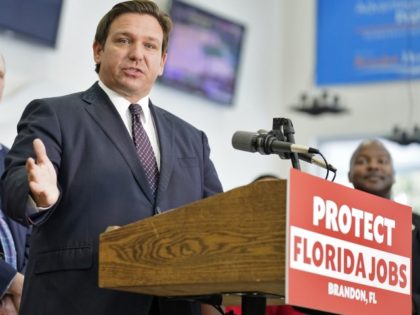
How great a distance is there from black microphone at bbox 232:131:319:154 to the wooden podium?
0.33 meters

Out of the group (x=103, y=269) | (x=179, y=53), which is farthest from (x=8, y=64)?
(x=103, y=269)

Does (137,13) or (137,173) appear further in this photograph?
(137,13)

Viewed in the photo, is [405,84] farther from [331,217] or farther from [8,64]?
[331,217]

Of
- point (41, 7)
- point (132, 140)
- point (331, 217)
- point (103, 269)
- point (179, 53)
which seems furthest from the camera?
point (179, 53)

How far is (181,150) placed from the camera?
3197 millimetres

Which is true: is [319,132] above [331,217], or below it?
above

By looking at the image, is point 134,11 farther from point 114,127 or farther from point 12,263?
point 12,263

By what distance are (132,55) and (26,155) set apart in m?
0.50

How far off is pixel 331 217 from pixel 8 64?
19.3 feet

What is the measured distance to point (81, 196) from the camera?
9.54 ft

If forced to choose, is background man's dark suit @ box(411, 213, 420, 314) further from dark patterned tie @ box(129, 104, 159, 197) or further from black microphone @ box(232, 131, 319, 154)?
black microphone @ box(232, 131, 319, 154)

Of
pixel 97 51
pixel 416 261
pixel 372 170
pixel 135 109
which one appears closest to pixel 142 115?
pixel 135 109

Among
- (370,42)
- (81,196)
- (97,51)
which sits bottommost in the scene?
(81,196)

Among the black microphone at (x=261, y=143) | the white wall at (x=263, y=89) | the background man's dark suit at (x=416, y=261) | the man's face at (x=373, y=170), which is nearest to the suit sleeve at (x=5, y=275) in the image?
the black microphone at (x=261, y=143)
